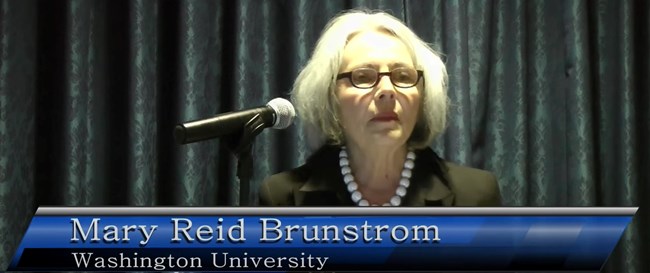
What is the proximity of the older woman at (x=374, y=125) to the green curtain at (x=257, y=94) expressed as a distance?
83 cm

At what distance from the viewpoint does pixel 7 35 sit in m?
2.33

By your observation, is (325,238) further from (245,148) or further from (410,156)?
(410,156)

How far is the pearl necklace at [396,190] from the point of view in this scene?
1.48 meters

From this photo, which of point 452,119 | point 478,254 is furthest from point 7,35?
point 478,254

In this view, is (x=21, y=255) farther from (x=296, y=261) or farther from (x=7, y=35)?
(x=7, y=35)

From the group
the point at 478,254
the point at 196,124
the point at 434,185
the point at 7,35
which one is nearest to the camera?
the point at 478,254

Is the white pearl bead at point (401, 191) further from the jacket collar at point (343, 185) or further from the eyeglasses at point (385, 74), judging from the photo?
the eyeglasses at point (385, 74)

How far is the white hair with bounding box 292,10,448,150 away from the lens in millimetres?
1490

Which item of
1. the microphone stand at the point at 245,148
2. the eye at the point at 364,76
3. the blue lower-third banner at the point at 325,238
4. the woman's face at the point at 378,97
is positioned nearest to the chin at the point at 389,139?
the woman's face at the point at 378,97

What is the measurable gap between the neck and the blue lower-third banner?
0.51 metres

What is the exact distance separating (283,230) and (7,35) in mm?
1701

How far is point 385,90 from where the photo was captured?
138 centimetres

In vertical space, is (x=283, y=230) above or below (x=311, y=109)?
below

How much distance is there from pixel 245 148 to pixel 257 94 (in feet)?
3.88
